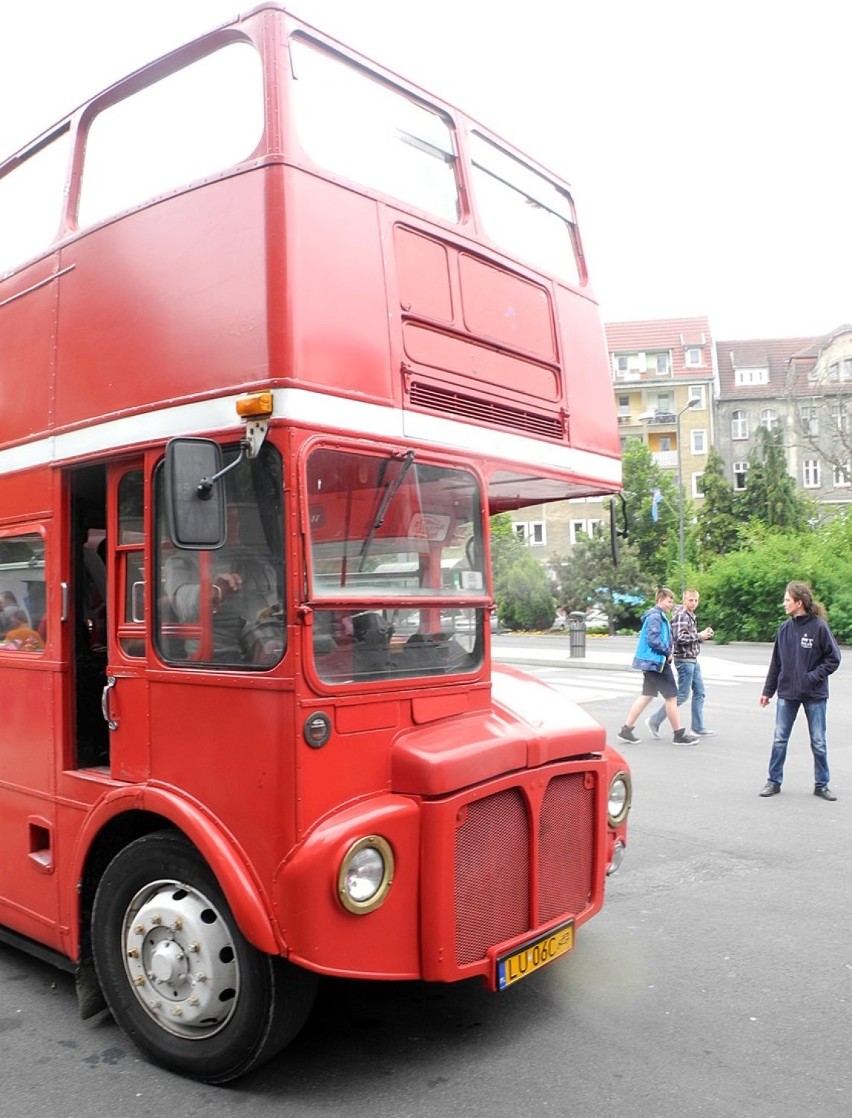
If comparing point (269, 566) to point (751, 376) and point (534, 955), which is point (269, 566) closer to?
point (534, 955)

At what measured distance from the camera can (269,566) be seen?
3771 mm

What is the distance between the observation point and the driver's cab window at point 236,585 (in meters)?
3.75

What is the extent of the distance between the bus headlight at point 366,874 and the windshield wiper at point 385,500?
1002 millimetres

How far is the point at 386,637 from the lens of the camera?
160 inches

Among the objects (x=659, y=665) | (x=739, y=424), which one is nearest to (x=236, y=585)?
(x=659, y=665)

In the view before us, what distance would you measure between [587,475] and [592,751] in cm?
151

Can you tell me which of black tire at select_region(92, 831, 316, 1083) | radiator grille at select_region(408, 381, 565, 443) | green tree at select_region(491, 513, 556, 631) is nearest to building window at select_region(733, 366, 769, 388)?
green tree at select_region(491, 513, 556, 631)

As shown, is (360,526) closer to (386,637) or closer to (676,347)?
(386,637)

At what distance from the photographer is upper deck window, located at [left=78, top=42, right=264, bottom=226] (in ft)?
13.3

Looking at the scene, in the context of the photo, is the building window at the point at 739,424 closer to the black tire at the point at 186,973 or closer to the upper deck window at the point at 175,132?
the upper deck window at the point at 175,132

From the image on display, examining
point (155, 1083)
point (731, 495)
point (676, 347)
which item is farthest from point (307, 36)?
point (676, 347)

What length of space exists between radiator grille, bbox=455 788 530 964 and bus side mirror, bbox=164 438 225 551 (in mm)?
1401

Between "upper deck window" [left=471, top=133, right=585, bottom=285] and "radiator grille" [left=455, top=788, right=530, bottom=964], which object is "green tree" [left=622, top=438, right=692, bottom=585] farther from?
"radiator grille" [left=455, top=788, right=530, bottom=964]

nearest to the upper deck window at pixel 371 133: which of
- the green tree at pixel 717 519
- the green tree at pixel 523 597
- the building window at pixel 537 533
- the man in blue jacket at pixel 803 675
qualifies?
the man in blue jacket at pixel 803 675
